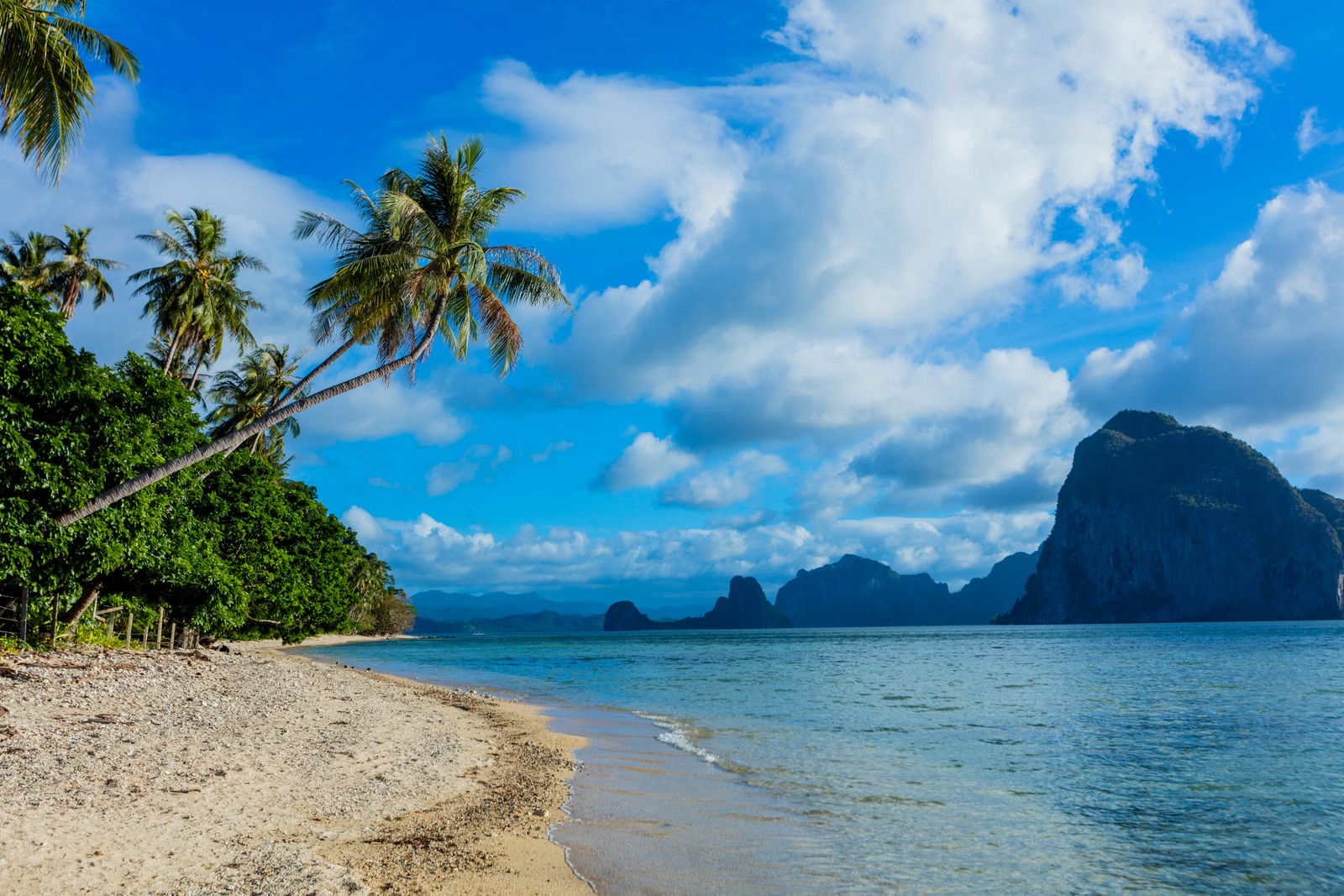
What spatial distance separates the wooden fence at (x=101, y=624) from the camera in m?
19.7

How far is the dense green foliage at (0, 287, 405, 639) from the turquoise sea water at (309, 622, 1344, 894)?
11747 millimetres

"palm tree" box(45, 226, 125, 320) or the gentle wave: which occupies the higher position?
"palm tree" box(45, 226, 125, 320)

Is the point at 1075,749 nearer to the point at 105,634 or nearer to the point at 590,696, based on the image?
the point at 590,696

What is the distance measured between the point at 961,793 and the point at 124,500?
1941cm

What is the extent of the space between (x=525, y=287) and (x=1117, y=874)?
704 inches

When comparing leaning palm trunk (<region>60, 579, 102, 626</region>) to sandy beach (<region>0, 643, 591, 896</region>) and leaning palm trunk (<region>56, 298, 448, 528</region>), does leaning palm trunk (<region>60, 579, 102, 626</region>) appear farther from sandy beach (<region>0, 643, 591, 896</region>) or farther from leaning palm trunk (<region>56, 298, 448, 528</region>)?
leaning palm trunk (<region>56, 298, 448, 528</region>)

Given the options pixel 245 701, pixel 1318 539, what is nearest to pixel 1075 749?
pixel 245 701

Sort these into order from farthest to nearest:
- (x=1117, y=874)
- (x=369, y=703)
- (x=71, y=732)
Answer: (x=369, y=703)
(x=71, y=732)
(x=1117, y=874)

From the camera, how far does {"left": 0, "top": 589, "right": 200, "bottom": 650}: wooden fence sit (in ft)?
64.7

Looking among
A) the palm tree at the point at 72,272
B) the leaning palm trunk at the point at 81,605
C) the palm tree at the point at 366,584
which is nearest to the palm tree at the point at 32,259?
the palm tree at the point at 72,272

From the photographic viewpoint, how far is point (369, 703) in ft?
66.1

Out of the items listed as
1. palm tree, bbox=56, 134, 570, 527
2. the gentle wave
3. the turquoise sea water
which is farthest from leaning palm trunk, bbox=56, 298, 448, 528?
the gentle wave

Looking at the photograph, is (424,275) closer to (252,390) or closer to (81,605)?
(81,605)

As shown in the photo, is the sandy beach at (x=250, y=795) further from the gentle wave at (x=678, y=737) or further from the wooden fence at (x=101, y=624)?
the wooden fence at (x=101, y=624)
